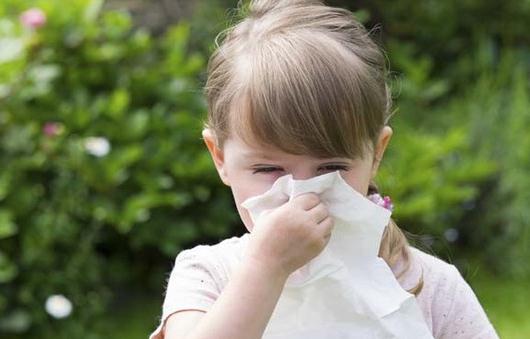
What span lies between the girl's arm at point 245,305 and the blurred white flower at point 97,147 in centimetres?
275

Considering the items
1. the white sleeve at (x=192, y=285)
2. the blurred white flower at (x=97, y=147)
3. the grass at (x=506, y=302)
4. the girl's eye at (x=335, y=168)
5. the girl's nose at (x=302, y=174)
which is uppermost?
the girl's nose at (x=302, y=174)

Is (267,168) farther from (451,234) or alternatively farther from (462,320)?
(451,234)

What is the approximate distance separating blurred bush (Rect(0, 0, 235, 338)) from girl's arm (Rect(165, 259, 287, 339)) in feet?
8.45

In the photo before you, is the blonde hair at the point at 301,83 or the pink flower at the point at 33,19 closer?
the blonde hair at the point at 301,83

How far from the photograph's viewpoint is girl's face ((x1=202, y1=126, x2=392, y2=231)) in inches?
79.2

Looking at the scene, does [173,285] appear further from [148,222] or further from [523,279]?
[523,279]

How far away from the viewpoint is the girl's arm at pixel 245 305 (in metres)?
1.94

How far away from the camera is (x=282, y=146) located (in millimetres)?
1986

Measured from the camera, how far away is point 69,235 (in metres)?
4.67

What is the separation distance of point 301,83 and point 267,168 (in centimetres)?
17

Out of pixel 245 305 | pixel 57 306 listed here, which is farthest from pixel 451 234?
pixel 245 305

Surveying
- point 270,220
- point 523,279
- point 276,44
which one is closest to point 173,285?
point 270,220

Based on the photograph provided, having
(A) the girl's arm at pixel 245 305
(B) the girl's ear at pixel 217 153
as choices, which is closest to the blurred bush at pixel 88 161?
(B) the girl's ear at pixel 217 153

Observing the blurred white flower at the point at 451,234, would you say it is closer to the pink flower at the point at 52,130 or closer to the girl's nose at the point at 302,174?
the pink flower at the point at 52,130
